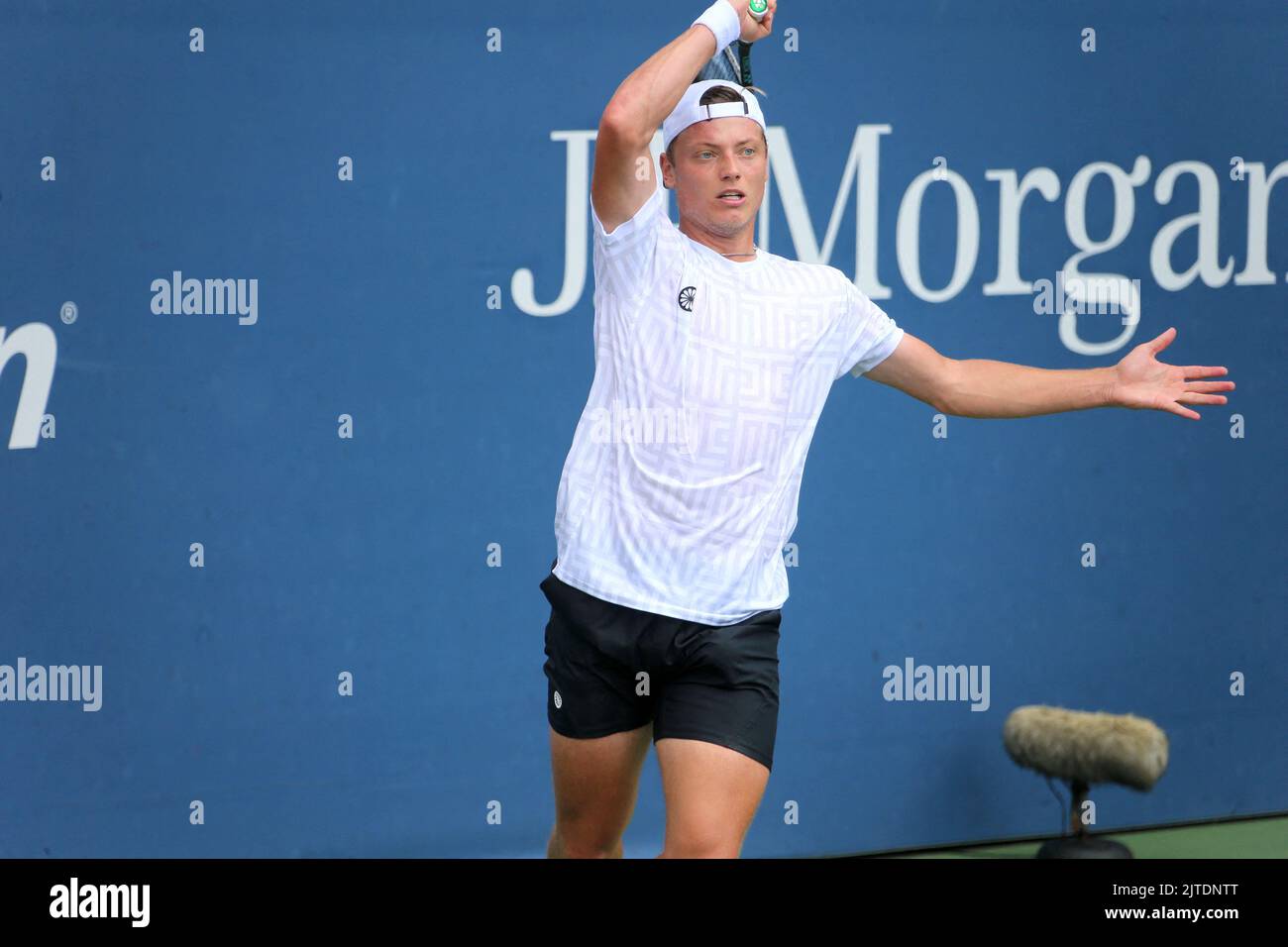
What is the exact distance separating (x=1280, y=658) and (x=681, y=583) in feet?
9.17

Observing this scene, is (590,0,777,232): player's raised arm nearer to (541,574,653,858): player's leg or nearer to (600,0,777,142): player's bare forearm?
(600,0,777,142): player's bare forearm

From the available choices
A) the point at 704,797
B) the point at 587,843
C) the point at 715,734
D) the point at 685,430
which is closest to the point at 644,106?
the point at 685,430

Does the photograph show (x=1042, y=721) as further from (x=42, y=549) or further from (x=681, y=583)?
A: (x=42, y=549)

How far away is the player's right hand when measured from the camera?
10.5 ft

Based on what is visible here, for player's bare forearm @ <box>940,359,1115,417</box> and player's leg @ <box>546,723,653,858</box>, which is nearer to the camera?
player's leg @ <box>546,723,653,858</box>

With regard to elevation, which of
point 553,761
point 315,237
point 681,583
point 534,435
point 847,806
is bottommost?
point 847,806

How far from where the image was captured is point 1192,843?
506 cm

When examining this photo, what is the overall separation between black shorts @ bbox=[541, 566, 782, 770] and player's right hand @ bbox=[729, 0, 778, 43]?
118 centimetres

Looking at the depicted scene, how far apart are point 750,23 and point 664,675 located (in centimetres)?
133

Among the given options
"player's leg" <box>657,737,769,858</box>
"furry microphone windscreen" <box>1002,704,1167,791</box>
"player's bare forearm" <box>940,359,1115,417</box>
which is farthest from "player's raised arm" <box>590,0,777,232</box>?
"furry microphone windscreen" <box>1002,704,1167,791</box>

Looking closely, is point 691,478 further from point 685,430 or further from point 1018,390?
point 1018,390

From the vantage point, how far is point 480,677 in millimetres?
4859

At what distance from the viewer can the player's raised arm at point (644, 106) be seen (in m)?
3.03
